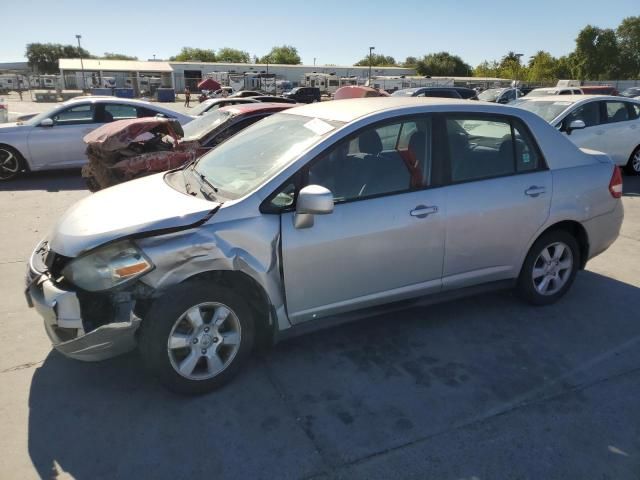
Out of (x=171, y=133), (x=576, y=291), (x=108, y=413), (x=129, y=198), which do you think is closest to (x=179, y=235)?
(x=129, y=198)

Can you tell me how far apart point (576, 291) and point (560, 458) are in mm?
2458

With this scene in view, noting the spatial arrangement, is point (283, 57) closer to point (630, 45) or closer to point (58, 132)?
point (630, 45)

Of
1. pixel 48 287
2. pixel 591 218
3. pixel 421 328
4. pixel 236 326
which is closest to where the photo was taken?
pixel 48 287

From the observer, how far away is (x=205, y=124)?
26.1 ft

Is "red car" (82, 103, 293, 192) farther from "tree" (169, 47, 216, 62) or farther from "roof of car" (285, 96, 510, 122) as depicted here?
"tree" (169, 47, 216, 62)

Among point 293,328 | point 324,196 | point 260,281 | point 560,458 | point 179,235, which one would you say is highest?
point 324,196

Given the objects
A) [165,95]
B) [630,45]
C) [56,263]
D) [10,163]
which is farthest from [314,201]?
[630,45]

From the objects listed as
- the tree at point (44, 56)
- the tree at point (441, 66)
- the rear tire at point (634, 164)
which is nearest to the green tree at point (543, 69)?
the tree at point (441, 66)

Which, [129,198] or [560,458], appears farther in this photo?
[129,198]

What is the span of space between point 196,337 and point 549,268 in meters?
2.98

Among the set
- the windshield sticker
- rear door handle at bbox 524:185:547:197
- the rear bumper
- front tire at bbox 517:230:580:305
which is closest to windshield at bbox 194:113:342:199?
the windshield sticker

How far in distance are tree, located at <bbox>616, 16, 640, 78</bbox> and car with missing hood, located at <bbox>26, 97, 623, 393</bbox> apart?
295ft

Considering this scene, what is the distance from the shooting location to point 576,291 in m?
4.59

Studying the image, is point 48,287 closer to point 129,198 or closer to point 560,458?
point 129,198
